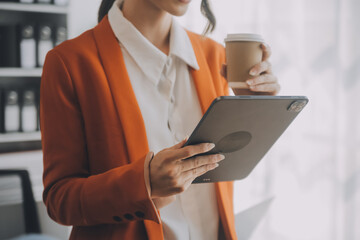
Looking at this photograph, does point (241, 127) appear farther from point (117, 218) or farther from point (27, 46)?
point (27, 46)

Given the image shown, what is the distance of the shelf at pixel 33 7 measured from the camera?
201 centimetres

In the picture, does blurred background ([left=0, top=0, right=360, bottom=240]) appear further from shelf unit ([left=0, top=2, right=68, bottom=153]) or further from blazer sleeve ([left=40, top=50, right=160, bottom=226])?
blazer sleeve ([left=40, top=50, right=160, bottom=226])

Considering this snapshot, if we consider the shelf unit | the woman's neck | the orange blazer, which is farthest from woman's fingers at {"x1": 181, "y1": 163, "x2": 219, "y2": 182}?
the shelf unit

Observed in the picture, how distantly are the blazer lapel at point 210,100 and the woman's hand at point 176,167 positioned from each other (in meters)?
0.23

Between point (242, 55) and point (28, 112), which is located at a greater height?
point (242, 55)

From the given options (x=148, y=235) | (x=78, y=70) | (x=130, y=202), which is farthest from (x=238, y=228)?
(x=78, y=70)

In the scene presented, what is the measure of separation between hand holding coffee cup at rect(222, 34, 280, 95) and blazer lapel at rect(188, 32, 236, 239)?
0.29 ft

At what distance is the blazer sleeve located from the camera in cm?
68

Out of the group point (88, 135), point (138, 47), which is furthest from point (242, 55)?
point (88, 135)

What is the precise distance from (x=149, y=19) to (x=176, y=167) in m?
0.48

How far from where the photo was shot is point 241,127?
2.29 feet

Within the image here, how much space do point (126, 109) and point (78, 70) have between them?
15 centimetres

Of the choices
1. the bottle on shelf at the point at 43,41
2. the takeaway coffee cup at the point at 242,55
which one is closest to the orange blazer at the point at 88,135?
the takeaway coffee cup at the point at 242,55

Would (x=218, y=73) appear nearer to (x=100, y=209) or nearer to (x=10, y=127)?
(x=100, y=209)
